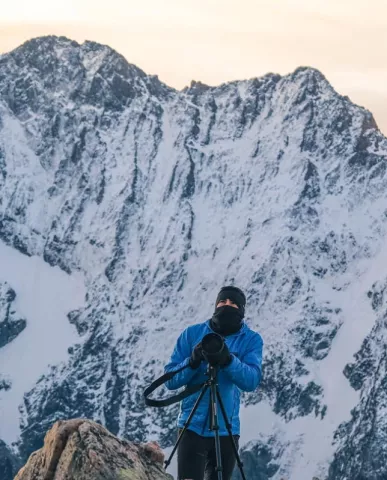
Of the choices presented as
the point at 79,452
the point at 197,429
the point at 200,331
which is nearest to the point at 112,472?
the point at 79,452

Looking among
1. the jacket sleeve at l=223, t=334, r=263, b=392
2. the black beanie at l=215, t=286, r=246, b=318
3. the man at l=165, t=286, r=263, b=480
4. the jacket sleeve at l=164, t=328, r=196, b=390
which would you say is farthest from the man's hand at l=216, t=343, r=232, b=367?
the black beanie at l=215, t=286, r=246, b=318

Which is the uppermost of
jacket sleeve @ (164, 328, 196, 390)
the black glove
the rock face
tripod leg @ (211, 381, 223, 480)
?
jacket sleeve @ (164, 328, 196, 390)

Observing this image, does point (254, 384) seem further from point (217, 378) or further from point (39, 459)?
point (39, 459)

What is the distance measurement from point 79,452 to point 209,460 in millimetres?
1798

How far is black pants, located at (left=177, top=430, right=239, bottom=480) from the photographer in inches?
560

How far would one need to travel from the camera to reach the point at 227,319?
48.3 ft

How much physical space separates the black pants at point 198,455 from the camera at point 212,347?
1.12 metres

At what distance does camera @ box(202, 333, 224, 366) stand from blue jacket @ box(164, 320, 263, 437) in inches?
13.4

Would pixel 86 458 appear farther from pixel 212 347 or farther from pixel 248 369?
pixel 248 369

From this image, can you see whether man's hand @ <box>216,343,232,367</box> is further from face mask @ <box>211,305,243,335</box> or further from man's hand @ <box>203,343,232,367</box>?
face mask @ <box>211,305,243,335</box>

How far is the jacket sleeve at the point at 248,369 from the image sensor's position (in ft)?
46.0

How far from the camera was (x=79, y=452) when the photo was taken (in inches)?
531

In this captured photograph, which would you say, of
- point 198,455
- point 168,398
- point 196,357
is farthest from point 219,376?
point 198,455

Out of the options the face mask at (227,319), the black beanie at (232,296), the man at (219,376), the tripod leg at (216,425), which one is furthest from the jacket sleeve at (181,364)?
the tripod leg at (216,425)
